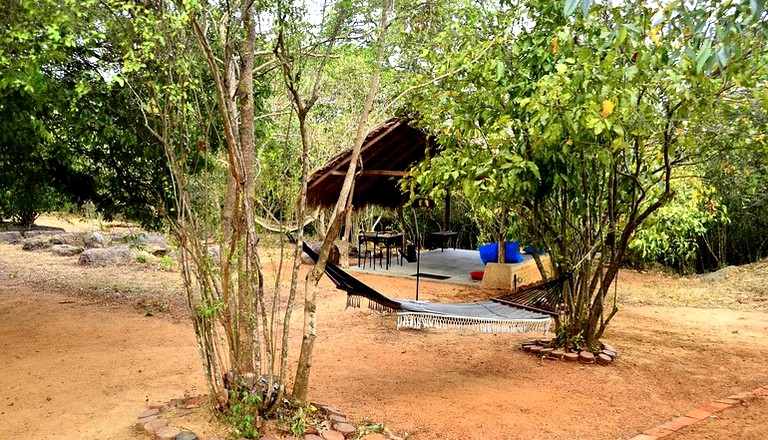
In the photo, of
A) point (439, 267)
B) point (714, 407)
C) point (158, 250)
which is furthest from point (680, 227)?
point (158, 250)

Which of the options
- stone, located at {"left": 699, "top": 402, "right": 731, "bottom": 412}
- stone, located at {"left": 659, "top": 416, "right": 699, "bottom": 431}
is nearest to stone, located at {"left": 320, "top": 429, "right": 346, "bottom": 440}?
stone, located at {"left": 659, "top": 416, "right": 699, "bottom": 431}

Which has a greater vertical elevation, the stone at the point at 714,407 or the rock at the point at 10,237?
the rock at the point at 10,237

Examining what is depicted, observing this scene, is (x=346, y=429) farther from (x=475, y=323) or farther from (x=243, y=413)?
(x=475, y=323)

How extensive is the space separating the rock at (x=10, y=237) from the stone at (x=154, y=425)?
390 inches

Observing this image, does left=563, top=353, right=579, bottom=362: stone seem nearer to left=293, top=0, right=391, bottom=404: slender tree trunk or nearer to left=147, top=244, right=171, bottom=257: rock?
left=293, top=0, right=391, bottom=404: slender tree trunk

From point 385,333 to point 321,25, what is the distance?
2.78 meters

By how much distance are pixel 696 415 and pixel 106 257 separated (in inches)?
306

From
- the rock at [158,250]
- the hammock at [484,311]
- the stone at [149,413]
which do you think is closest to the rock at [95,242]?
the rock at [158,250]

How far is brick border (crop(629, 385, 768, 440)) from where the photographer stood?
2545 mm

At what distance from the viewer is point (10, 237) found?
34.0 feet

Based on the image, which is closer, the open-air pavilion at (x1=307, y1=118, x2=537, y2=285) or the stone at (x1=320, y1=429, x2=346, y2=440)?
the stone at (x1=320, y1=429, x2=346, y2=440)

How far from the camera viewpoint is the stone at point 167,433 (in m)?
2.08

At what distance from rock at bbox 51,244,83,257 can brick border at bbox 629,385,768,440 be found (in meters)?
8.89

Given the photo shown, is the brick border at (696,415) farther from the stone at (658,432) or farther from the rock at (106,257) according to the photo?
the rock at (106,257)
